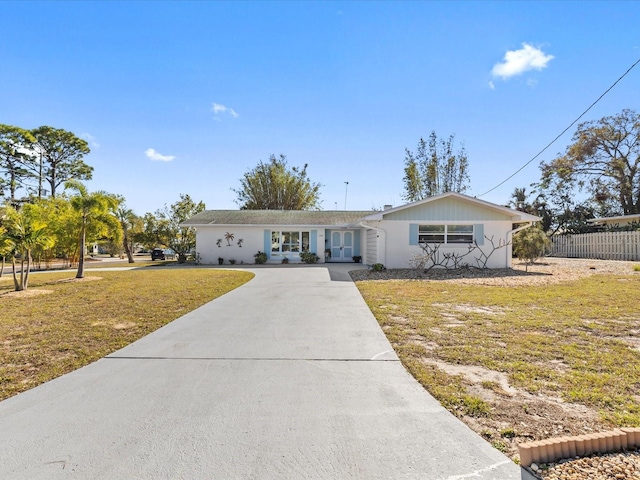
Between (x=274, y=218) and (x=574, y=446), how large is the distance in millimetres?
21709

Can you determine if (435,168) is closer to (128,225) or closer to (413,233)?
(413,233)

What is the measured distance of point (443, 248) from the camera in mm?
16719

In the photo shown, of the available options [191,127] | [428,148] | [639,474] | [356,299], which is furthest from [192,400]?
[428,148]

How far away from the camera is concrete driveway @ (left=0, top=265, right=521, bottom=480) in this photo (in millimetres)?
2260

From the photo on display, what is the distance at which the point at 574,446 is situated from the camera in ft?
6.85

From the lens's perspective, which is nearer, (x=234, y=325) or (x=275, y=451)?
(x=275, y=451)

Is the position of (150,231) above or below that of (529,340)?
above

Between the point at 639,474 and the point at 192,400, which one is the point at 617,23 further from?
the point at 192,400

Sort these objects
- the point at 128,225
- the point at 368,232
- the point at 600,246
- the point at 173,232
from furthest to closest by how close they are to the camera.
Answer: the point at 128,225, the point at 173,232, the point at 600,246, the point at 368,232

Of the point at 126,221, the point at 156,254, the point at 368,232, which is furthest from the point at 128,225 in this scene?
the point at 368,232

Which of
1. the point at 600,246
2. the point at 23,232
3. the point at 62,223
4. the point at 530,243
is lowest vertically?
the point at 600,246

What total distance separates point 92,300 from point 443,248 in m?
14.3

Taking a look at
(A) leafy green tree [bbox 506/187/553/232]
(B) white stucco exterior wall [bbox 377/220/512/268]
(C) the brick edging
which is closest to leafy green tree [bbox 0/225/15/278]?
(C) the brick edging

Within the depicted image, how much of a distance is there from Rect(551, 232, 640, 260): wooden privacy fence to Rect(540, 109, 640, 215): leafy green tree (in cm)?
816
